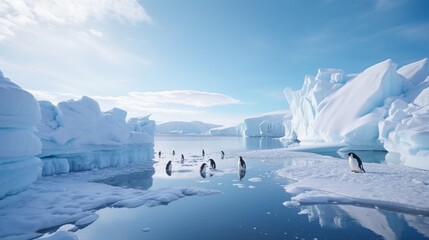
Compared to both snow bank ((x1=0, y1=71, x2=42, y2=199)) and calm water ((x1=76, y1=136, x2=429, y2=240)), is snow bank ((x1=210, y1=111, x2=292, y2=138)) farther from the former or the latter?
snow bank ((x1=0, y1=71, x2=42, y2=199))

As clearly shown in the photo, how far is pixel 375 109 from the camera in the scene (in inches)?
1204

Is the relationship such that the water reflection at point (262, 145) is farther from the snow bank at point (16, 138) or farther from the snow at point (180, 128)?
the snow at point (180, 128)

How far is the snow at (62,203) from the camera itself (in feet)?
19.6

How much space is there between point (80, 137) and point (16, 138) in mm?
7107

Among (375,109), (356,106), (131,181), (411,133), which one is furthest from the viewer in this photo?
(356,106)

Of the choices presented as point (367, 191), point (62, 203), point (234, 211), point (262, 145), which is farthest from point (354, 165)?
point (262, 145)

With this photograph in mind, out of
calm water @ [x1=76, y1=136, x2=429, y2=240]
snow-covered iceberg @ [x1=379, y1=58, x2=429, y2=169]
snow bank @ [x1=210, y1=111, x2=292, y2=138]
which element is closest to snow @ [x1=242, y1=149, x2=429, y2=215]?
calm water @ [x1=76, y1=136, x2=429, y2=240]

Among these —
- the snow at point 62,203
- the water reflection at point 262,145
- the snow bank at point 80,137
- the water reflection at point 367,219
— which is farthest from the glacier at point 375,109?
the snow bank at point 80,137

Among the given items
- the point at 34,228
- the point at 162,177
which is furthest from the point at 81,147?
the point at 34,228

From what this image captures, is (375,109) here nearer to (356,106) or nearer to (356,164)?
(356,106)

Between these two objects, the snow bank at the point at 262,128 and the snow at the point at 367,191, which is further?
the snow bank at the point at 262,128

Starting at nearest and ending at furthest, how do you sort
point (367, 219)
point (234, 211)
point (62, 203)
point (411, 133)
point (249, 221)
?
point (367, 219), point (249, 221), point (234, 211), point (62, 203), point (411, 133)

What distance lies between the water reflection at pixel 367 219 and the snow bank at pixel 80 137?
13.0 metres

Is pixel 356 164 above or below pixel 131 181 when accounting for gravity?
above
